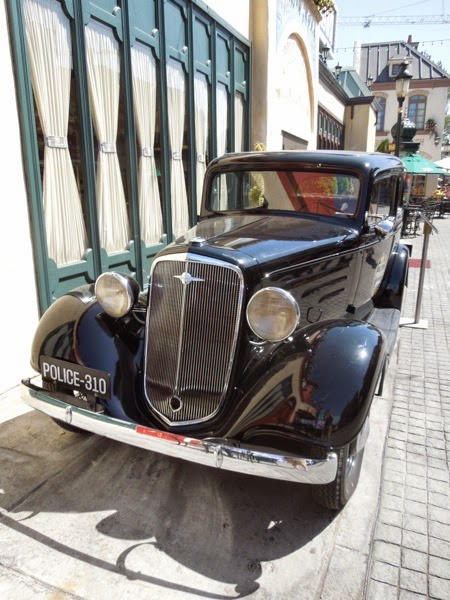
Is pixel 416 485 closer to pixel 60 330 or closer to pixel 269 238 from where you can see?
pixel 269 238

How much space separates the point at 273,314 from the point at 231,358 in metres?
0.30

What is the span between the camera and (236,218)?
3.43 meters

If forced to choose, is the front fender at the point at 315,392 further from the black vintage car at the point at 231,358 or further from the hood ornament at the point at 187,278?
the hood ornament at the point at 187,278

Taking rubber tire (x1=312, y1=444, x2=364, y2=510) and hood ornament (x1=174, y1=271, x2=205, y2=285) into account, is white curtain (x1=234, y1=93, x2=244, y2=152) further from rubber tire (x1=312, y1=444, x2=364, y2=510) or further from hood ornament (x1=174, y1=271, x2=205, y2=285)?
rubber tire (x1=312, y1=444, x2=364, y2=510)

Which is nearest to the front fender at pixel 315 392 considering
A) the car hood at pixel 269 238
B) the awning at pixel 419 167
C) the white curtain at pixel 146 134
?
the car hood at pixel 269 238

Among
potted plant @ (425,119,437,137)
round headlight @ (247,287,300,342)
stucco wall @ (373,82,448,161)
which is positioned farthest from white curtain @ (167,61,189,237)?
potted plant @ (425,119,437,137)

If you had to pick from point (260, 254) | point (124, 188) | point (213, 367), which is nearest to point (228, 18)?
point (124, 188)

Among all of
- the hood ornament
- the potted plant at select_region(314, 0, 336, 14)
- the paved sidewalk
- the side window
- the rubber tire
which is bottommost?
the paved sidewalk

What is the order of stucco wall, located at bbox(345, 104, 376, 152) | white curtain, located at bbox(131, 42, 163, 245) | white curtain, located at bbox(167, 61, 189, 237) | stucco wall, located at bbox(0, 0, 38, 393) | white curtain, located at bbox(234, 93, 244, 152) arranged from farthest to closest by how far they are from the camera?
stucco wall, located at bbox(345, 104, 376, 152), white curtain, located at bbox(234, 93, 244, 152), white curtain, located at bbox(167, 61, 189, 237), white curtain, located at bbox(131, 42, 163, 245), stucco wall, located at bbox(0, 0, 38, 393)

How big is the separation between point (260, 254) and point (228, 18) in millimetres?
5681

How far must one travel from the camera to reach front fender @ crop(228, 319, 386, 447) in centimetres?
196

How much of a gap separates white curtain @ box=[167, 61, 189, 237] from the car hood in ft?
8.34

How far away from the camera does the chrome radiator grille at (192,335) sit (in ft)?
7.45

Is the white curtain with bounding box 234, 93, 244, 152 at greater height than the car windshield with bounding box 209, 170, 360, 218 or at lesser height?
greater
